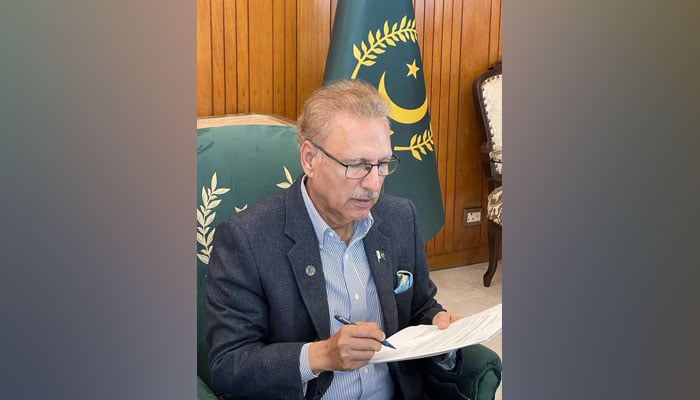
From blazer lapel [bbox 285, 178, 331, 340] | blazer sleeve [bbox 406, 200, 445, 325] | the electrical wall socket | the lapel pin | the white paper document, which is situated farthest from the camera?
the electrical wall socket

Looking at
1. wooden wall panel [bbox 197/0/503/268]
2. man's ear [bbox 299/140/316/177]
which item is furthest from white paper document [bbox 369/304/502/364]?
wooden wall panel [bbox 197/0/503/268]

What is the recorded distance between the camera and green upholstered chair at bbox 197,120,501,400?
205 centimetres

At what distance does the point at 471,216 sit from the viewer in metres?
4.77

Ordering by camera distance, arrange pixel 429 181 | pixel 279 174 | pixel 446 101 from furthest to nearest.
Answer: pixel 446 101, pixel 429 181, pixel 279 174

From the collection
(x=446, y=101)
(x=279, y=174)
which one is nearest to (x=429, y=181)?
(x=446, y=101)

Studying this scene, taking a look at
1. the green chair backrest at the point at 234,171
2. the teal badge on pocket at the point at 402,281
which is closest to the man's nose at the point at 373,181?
the teal badge on pocket at the point at 402,281

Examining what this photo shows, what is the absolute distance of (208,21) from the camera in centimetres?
339

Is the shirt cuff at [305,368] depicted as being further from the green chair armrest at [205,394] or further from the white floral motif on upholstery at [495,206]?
the white floral motif on upholstery at [495,206]

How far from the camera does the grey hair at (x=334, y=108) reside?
1.77 m

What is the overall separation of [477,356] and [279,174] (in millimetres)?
754

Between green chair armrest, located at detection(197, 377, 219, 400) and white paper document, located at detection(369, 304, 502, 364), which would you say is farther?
green chair armrest, located at detection(197, 377, 219, 400)

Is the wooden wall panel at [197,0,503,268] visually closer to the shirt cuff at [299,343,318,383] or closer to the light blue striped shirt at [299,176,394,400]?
the light blue striped shirt at [299,176,394,400]

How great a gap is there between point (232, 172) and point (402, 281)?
0.59 metres
